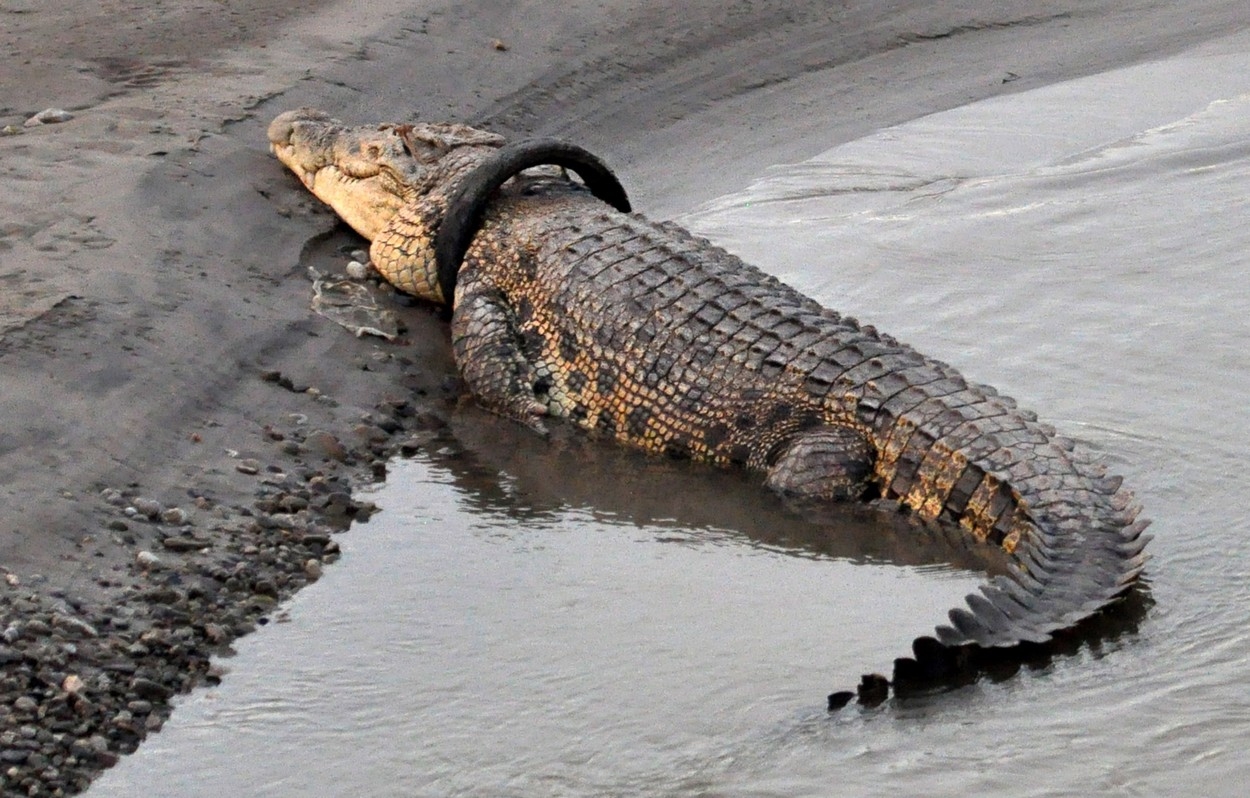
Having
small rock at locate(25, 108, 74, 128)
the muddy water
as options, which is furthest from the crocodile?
small rock at locate(25, 108, 74, 128)

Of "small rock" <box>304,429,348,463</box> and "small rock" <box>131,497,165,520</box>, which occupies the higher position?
"small rock" <box>304,429,348,463</box>

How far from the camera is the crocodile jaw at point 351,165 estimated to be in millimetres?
8852

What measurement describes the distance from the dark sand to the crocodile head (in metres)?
0.16

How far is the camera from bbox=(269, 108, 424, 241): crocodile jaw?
348 inches

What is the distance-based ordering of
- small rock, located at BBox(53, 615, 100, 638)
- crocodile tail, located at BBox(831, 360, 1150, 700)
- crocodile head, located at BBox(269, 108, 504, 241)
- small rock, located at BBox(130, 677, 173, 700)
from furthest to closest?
1. crocodile head, located at BBox(269, 108, 504, 241)
2. crocodile tail, located at BBox(831, 360, 1150, 700)
3. small rock, located at BBox(53, 615, 100, 638)
4. small rock, located at BBox(130, 677, 173, 700)

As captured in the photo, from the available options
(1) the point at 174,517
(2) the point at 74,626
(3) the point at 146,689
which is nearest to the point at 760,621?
(3) the point at 146,689

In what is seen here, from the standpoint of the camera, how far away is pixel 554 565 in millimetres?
6125

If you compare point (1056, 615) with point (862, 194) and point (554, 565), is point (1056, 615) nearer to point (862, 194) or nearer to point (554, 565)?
point (554, 565)

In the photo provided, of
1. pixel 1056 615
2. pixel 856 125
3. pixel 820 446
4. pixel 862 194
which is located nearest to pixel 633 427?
pixel 820 446

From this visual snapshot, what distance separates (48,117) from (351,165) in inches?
68.0

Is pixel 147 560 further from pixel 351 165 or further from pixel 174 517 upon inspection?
pixel 351 165

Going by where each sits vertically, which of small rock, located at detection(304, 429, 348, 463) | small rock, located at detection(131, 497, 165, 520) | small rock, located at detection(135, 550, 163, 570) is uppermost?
small rock, located at detection(304, 429, 348, 463)

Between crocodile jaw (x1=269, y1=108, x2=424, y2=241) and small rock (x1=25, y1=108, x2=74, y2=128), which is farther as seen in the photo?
small rock (x1=25, y1=108, x2=74, y2=128)

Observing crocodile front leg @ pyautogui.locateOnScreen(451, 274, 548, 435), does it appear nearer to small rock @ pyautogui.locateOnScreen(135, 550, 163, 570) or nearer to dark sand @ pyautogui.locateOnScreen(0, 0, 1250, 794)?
dark sand @ pyautogui.locateOnScreen(0, 0, 1250, 794)
